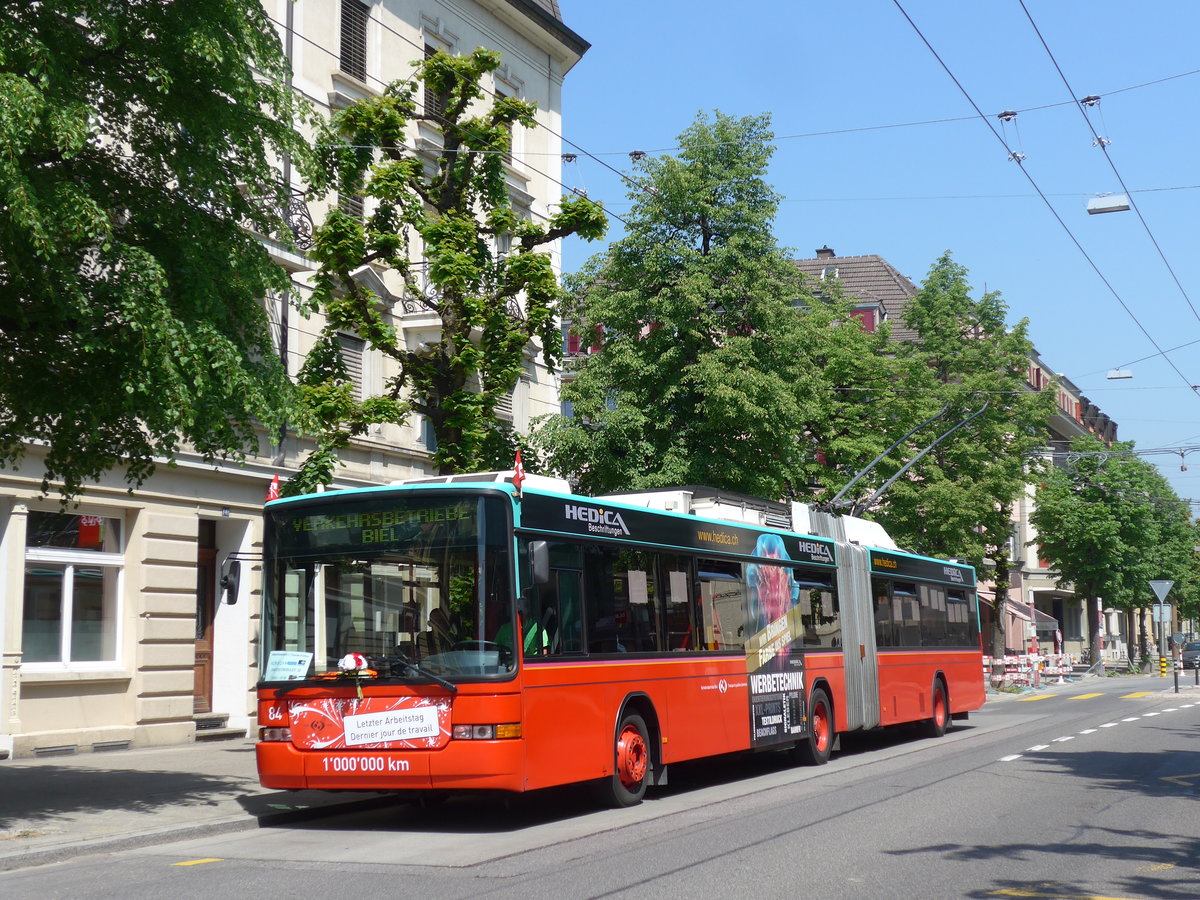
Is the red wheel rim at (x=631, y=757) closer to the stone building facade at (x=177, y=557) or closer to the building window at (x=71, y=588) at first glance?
the stone building facade at (x=177, y=557)

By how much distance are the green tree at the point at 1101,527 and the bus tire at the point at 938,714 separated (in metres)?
41.4

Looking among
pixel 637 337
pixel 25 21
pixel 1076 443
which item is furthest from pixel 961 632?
pixel 1076 443

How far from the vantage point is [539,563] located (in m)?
11.2

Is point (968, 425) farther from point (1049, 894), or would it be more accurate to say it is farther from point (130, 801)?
point (1049, 894)

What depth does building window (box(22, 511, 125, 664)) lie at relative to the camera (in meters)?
18.1

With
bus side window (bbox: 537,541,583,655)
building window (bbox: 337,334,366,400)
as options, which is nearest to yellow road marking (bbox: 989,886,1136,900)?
bus side window (bbox: 537,541,583,655)

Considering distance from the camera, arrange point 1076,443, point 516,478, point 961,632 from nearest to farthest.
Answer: point 516,478
point 961,632
point 1076,443

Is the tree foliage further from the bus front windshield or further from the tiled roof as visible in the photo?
the bus front windshield

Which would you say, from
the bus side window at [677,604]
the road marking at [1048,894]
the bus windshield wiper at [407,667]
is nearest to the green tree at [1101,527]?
the bus side window at [677,604]

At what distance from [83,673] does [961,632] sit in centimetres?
1510

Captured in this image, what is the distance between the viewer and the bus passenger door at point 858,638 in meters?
19.6

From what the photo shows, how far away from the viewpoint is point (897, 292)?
6869 cm

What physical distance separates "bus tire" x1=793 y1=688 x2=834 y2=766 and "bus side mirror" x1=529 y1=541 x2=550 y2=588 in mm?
7466

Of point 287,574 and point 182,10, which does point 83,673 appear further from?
point 182,10
